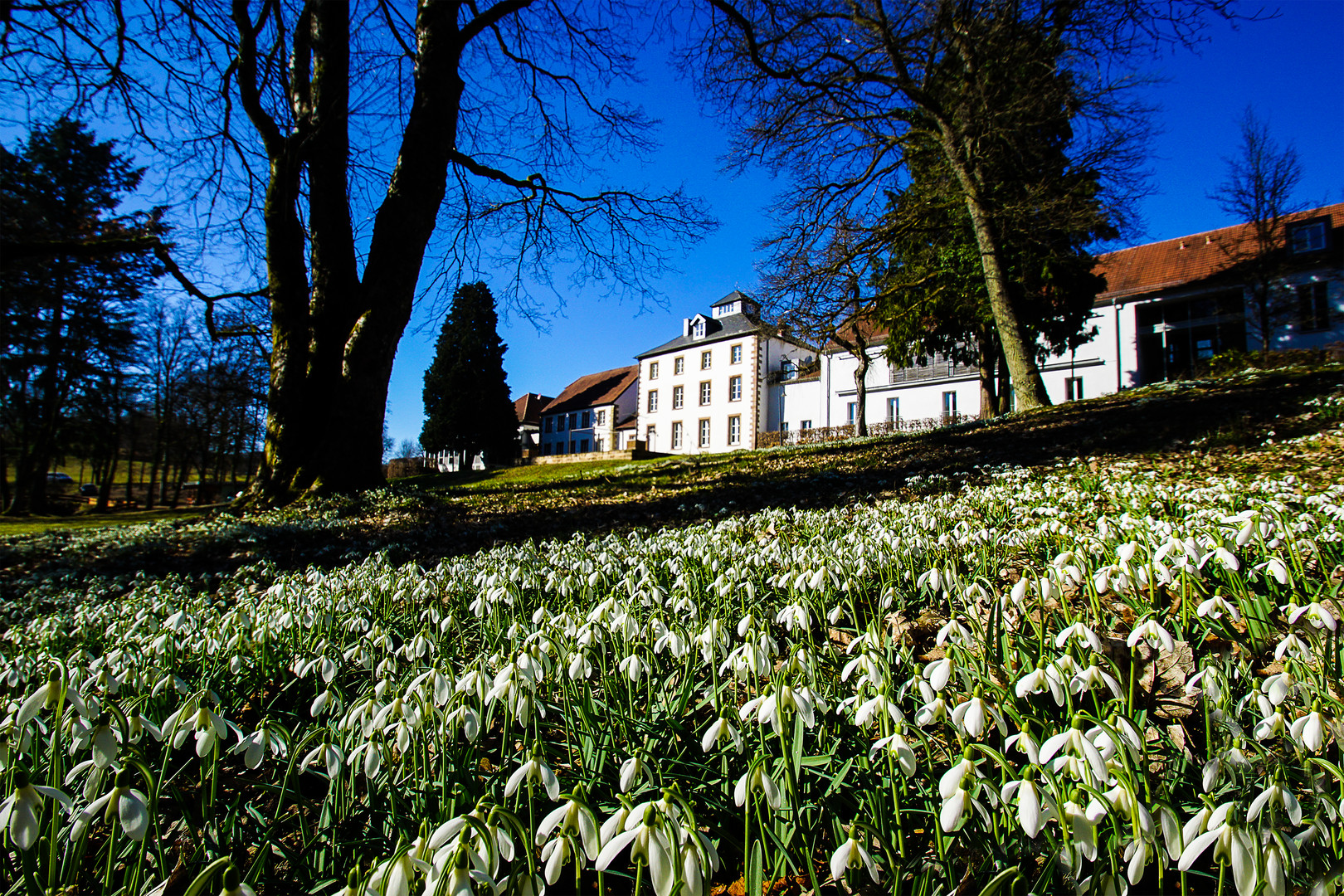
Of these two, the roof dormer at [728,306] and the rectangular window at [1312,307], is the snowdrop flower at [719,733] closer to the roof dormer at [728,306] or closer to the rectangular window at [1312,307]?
the rectangular window at [1312,307]

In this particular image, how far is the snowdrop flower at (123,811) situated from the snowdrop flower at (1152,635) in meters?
2.21

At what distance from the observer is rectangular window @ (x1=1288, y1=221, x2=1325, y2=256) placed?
2503cm

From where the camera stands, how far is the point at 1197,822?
1053 millimetres

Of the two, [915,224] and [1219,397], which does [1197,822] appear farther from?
[915,224]

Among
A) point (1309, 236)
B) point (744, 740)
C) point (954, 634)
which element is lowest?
point (744, 740)

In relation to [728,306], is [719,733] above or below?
below

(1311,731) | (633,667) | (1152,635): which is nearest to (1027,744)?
(1311,731)

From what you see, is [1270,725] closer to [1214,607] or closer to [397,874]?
[1214,607]

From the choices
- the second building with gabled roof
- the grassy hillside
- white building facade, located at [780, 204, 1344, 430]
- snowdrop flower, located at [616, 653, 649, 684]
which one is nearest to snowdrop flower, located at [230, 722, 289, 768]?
Result: the grassy hillside

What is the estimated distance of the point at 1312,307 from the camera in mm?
24531

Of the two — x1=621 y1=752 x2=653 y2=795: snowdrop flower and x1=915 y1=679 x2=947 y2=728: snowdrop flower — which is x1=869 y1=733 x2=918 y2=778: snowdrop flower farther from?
x1=621 y1=752 x2=653 y2=795: snowdrop flower

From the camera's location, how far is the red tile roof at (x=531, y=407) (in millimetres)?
58969

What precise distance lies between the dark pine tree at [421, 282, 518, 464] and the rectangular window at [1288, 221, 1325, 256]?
38.1 meters

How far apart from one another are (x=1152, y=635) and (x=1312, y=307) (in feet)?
108
